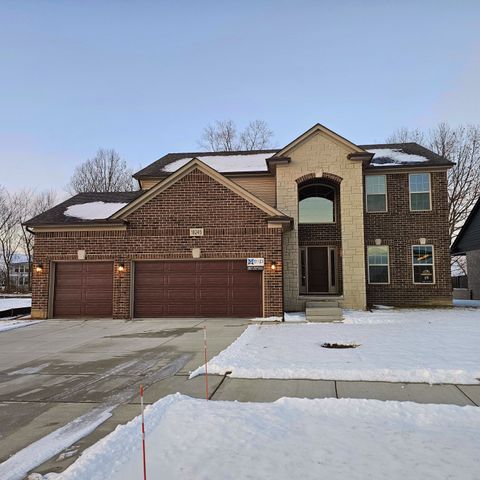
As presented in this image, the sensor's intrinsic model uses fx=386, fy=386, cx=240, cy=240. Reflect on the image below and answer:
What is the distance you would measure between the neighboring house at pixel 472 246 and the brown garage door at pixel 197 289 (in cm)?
1455

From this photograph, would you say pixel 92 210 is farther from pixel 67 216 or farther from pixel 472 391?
pixel 472 391

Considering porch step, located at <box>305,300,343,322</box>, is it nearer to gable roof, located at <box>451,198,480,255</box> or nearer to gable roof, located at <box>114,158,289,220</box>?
gable roof, located at <box>114,158,289,220</box>

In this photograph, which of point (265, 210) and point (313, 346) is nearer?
point (313, 346)

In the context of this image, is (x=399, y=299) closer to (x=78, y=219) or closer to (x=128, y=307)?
(x=128, y=307)

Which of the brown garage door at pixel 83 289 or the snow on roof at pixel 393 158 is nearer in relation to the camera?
the brown garage door at pixel 83 289

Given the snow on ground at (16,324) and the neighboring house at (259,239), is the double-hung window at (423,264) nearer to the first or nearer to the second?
the neighboring house at (259,239)

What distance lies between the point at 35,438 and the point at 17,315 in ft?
53.3

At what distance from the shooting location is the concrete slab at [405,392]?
544cm

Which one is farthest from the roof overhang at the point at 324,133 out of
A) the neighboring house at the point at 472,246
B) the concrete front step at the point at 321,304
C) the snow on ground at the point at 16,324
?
the snow on ground at the point at 16,324

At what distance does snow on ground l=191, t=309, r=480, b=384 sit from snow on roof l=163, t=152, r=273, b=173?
885 centimetres

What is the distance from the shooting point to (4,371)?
7562 mm

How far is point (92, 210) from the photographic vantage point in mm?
17188

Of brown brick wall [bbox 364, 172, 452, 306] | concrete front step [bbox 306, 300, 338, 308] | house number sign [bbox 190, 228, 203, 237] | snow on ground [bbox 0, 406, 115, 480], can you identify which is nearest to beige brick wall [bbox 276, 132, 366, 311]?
concrete front step [bbox 306, 300, 338, 308]

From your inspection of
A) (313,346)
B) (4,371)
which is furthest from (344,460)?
(4,371)
